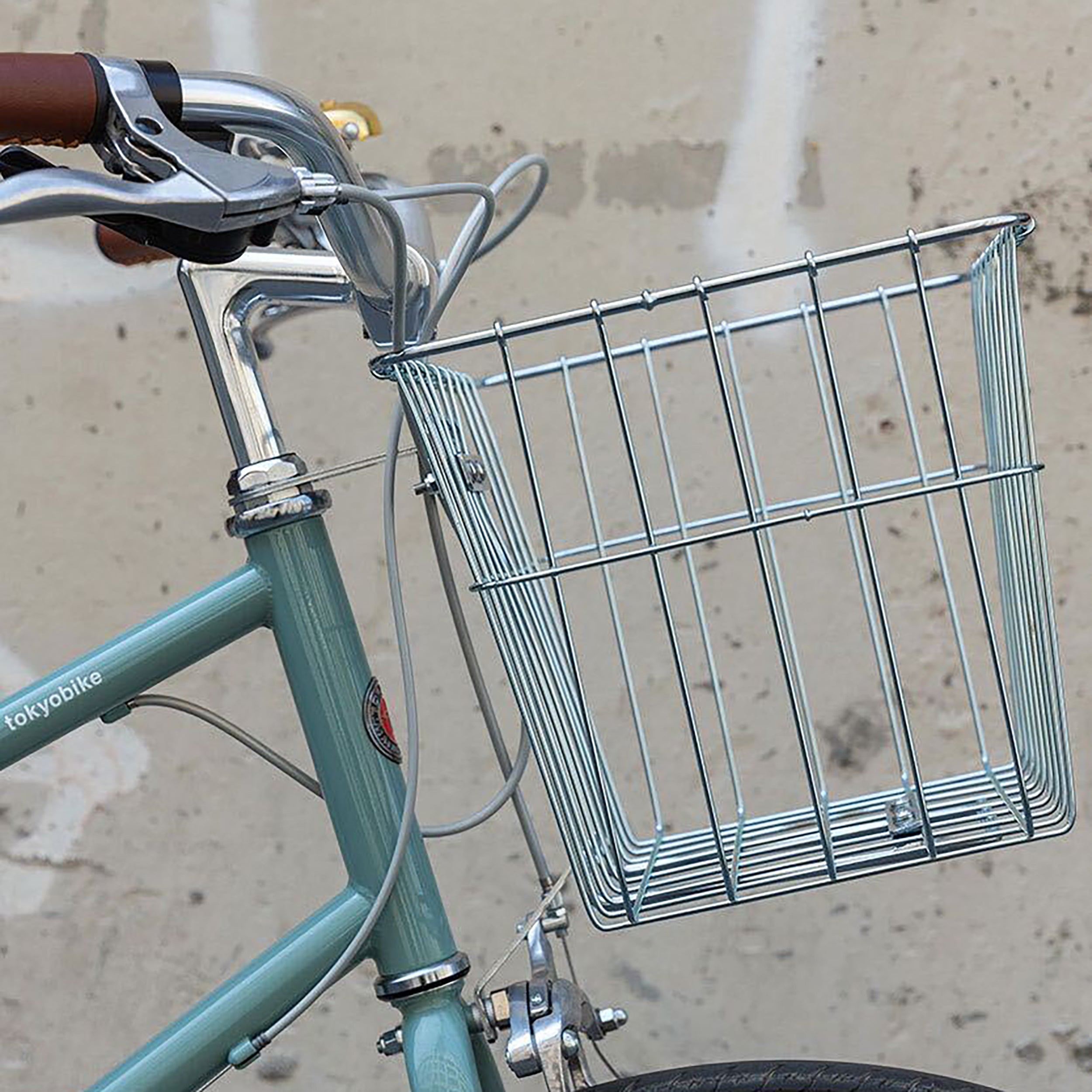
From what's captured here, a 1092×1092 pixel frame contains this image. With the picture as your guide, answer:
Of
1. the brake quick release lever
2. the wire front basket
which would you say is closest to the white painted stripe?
the wire front basket

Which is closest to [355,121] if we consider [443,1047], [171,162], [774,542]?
[171,162]

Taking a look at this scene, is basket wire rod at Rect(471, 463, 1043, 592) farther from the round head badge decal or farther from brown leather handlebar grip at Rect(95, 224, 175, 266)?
brown leather handlebar grip at Rect(95, 224, 175, 266)

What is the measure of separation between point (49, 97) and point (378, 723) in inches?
13.5

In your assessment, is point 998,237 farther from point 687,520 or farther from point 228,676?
point 228,676

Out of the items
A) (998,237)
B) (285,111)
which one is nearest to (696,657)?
(998,237)

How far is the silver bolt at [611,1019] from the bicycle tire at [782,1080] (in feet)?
0.09

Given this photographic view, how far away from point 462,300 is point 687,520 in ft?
0.99

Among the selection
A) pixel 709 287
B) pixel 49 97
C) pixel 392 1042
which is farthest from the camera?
pixel 392 1042

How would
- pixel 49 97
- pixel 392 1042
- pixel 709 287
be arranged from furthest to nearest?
pixel 392 1042 → pixel 709 287 → pixel 49 97

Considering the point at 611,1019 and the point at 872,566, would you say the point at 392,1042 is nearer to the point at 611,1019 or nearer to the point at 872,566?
the point at 611,1019

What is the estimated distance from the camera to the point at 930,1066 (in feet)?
4.13

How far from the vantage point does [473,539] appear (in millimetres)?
611

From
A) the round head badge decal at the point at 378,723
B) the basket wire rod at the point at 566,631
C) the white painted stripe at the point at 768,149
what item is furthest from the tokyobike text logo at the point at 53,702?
the white painted stripe at the point at 768,149

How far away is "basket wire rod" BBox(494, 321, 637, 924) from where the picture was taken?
23.2 inches
